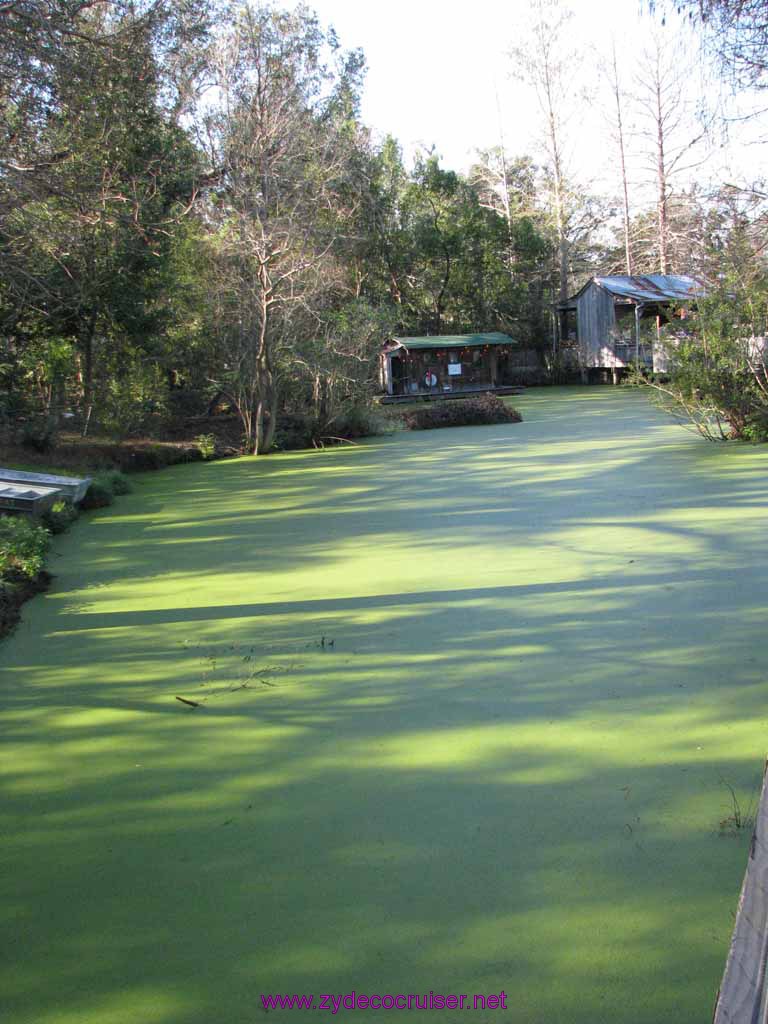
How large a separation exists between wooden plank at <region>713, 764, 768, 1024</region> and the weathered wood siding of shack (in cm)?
2569

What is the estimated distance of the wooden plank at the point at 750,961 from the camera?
103 centimetres

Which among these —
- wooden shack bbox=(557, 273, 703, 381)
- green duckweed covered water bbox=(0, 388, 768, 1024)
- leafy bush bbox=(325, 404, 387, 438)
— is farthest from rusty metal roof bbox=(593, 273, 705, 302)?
green duckweed covered water bbox=(0, 388, 768, 1024)

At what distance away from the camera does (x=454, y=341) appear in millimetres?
25672

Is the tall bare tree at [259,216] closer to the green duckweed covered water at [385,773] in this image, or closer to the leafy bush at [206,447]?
the leafy bush at [206,447]

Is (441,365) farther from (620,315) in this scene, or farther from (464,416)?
(464,416)

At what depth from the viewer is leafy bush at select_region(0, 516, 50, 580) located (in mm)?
5699

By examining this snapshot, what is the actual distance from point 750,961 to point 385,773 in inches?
87.3

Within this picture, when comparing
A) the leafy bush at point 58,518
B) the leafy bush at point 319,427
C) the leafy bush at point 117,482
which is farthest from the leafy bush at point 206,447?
the leafy bush at point 58,518

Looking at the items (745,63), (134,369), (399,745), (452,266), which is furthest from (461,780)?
(452,266)

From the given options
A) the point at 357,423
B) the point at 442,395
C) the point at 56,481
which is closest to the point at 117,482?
the point at 56,481

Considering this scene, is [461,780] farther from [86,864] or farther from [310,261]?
[310,261]

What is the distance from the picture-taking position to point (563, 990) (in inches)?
82.0

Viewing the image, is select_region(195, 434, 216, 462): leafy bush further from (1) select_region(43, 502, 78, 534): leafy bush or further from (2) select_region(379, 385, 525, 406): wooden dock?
(2) select_region(379, 385, 525, 406): wooden dock

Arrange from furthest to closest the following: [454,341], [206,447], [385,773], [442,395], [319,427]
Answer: [454,341] → [442,395] → [319,427] → [206,447] → [385,773]
